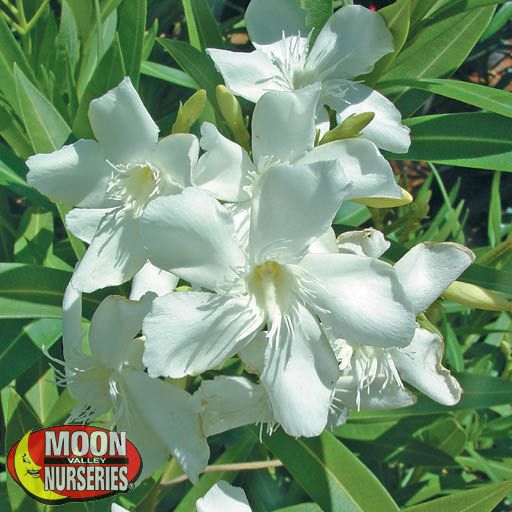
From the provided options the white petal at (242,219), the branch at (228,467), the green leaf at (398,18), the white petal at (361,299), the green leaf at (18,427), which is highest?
the green leaf at (398,18)

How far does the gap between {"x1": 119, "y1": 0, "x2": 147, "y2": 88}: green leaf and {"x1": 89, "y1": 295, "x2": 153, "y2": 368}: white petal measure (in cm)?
48

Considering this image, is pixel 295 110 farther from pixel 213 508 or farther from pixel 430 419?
pixel 430 419

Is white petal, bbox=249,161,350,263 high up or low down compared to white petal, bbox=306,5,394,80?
down

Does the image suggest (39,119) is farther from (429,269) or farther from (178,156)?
(429,269)

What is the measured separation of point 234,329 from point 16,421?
454mm

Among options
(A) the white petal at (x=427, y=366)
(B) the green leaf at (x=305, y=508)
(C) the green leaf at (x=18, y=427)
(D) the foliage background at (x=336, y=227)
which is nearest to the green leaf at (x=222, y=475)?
(D) the foliage background at (x=336, y=227)

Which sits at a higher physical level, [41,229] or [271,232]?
[271,232]

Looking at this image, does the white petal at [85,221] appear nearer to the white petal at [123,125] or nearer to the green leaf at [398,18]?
the white petal at [123,125]

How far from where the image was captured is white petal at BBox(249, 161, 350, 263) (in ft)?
2.25

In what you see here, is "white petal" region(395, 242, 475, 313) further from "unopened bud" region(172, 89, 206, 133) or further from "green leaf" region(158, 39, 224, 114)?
"green leaf" region(158, 39, 224, 114)

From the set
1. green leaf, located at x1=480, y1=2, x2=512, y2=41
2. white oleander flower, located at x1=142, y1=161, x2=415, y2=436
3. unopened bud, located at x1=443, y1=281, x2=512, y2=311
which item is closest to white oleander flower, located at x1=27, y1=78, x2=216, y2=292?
white oleander flower, located at x1=142, y1=161, x2=415, y2=436

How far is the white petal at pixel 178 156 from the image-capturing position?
76cm

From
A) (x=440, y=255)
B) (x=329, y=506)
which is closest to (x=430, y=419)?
(x=329, y=506)

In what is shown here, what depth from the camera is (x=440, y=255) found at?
0.84 m
